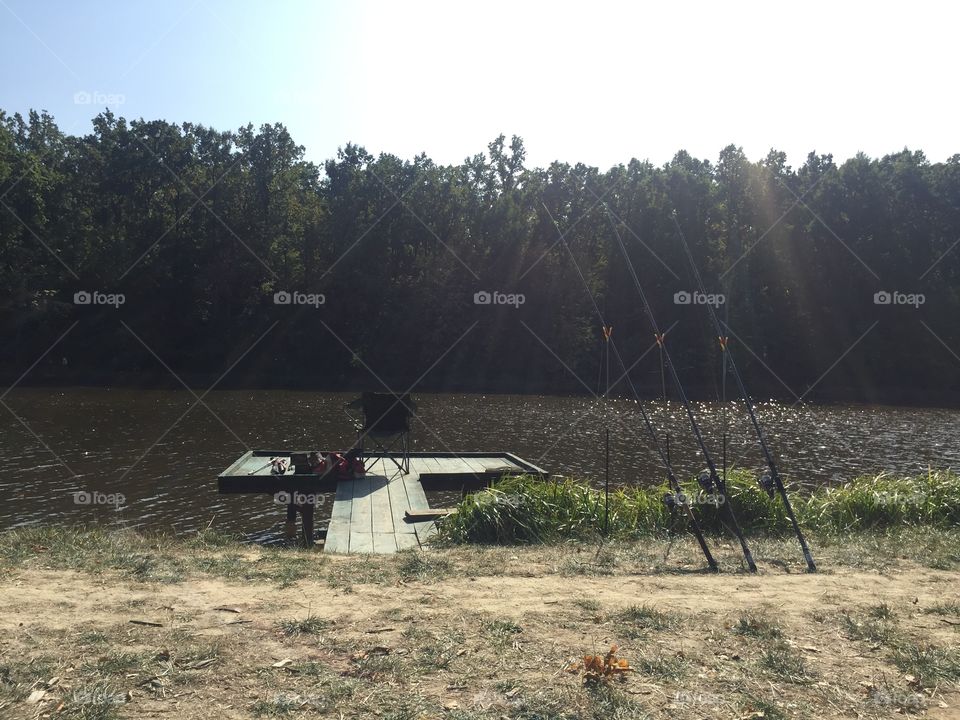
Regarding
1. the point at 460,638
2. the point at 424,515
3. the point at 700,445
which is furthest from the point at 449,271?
the point at 460,638

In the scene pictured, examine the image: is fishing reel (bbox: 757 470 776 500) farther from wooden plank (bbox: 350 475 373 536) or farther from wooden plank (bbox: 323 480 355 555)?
wooden plank (bbox: 323 480 355 555)

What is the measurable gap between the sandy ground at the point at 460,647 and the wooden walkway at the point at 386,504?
307 centimetres

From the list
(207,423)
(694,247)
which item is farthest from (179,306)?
(694,247)

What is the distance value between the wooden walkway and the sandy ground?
3.07 meters

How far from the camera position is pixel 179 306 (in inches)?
1987

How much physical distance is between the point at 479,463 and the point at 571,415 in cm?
1626

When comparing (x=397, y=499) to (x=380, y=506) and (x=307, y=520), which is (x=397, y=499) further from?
(x=307, y=520)

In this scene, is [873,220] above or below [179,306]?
above

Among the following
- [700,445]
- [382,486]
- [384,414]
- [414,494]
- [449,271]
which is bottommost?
[414,494]

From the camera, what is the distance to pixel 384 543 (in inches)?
386

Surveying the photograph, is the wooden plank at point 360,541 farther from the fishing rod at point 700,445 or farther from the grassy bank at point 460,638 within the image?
the fishing rod at point 700,445

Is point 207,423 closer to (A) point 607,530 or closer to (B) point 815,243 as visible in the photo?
(A) point 607,530

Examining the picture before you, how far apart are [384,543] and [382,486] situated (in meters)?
3.51

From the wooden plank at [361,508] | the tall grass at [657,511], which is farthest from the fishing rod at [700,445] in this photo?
the wooden plank at [361,508]
